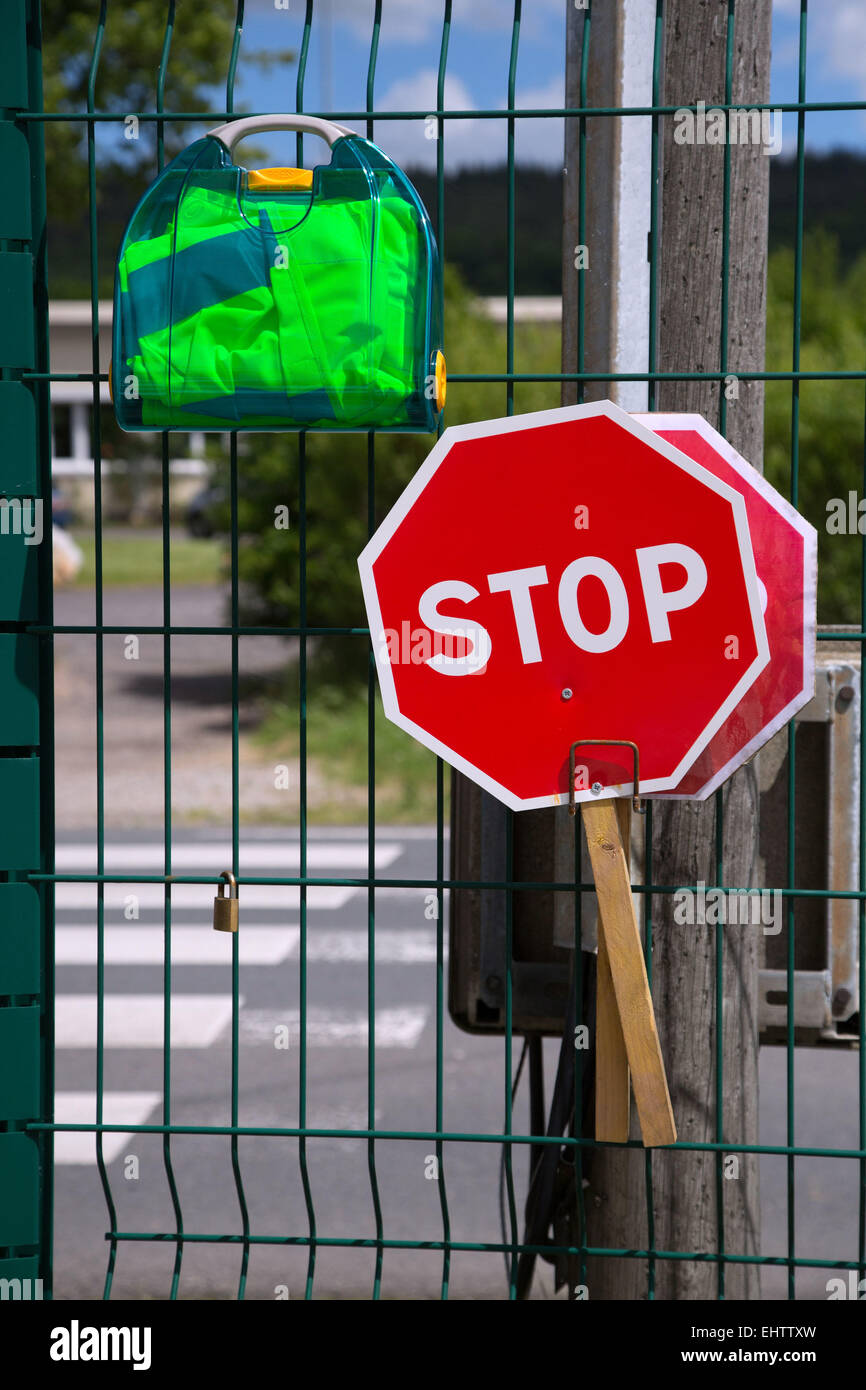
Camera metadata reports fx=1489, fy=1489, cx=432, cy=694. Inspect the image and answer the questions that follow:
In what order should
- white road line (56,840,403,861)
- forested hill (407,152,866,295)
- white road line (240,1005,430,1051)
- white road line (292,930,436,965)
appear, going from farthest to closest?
forested hill (407,152,866,295) < white road line (56,840,403,861) < white road line (292,930,436,965) < white road line (240,1005,430,1051)

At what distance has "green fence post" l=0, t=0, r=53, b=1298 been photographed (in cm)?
249

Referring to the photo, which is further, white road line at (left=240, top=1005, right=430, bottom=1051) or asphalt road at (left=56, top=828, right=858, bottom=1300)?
white road line at (left=240, top=1005, right=430, bottom=1051)

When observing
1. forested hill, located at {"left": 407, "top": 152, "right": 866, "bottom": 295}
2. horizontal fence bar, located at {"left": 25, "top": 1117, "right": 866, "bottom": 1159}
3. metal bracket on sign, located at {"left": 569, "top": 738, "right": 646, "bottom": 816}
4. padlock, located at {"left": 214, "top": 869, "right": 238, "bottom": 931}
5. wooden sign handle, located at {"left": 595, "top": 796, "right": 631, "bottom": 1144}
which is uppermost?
forested hill, located at {"left": 407, "top": 152, "right": 866, "bottom": 295}

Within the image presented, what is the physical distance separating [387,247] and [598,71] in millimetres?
544

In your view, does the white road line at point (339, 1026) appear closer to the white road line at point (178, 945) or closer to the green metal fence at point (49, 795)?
the white road line at point (178, 945)

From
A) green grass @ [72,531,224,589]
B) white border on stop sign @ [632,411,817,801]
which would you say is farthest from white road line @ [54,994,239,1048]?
green grass @ [72,531,224,589]

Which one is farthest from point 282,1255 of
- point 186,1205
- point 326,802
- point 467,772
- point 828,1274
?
point 326,802

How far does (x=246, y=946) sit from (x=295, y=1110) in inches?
85.2

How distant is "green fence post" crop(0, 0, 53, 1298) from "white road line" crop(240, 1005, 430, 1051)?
3.37m

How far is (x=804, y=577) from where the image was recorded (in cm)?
230

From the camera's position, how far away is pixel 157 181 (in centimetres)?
227

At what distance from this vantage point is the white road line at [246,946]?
7312 mm

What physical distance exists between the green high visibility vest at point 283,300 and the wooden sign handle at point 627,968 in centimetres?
71

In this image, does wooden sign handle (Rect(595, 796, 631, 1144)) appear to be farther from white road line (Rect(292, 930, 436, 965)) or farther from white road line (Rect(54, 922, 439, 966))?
white road line (Rect(54, 922, 439, 966))
